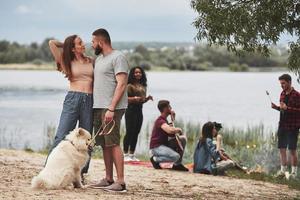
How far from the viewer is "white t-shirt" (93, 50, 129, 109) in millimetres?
9141

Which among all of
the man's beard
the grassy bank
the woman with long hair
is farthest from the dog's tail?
the grassy bank

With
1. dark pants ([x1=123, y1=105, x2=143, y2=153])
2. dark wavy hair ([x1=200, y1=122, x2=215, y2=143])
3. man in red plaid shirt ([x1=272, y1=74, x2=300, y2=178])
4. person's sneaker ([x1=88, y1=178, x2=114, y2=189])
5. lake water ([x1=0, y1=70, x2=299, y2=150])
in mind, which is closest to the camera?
person's sneaker ([x1=88, y1=178, x2=114, y2=189])

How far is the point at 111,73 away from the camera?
9188mm

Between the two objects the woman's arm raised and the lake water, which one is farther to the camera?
the lake water

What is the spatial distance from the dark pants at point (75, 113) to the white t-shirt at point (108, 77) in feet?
0.68

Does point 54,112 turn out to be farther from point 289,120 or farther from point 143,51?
point 143,51

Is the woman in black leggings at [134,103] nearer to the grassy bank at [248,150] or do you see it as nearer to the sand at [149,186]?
the sand at [149,186]

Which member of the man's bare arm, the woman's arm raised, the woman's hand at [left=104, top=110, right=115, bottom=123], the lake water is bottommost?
the lake water

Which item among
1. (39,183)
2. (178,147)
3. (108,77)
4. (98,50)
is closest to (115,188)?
(39,183)

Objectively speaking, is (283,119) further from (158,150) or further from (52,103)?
(52,103)

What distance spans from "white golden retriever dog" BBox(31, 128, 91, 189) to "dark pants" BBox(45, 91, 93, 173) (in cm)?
23

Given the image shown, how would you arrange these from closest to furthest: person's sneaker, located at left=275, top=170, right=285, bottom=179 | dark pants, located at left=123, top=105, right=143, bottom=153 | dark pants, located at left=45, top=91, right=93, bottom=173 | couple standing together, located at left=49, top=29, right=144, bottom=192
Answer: couple standing together, located at left=49, top=29, right=144, bottom=192, dark pants, located at left=45, top=91, right=93, bottom=173, person's sneaker, located at left=275, top=170, right=285, bottom=179, dark pants, located at left=123, top=105, right=143, bottom=153

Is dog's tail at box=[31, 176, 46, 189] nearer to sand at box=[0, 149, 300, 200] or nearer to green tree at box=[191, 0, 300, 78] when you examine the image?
sand at box=[0, 149, 300, 200]

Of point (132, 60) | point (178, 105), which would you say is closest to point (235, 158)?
point (178, 105)
